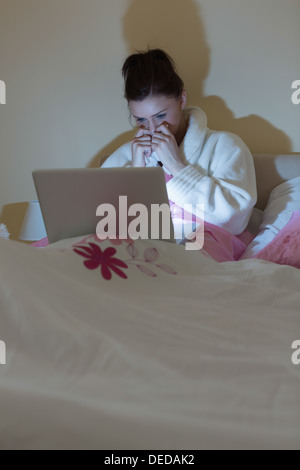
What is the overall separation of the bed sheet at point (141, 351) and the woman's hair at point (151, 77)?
936 mm

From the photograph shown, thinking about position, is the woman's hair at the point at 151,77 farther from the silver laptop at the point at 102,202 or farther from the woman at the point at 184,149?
the silver laptop at the point at 102,202

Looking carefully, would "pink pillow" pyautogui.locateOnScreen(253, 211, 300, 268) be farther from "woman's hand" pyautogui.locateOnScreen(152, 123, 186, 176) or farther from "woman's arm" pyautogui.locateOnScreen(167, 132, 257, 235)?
"woman's hand" pyautogui.locateOnScreen(152, 123, 186, 176)

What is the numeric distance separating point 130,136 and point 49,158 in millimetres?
420

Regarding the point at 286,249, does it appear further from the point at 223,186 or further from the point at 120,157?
the point at 120,157

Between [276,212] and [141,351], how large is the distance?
1.25 meters

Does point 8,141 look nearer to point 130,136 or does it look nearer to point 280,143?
point 130,136

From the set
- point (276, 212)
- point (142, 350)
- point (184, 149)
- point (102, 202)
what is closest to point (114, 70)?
point (184, 149)

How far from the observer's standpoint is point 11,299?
91 cm

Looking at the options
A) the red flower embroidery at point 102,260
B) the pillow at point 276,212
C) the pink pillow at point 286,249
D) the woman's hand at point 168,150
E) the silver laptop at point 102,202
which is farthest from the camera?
the woman's hand at point 168,150

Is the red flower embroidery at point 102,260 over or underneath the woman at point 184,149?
underneath

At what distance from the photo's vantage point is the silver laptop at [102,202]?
135 centimetres

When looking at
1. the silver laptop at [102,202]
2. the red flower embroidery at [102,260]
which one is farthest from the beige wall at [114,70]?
the red flower embroidery at [102,260]

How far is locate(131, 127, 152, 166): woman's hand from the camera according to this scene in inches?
80.7

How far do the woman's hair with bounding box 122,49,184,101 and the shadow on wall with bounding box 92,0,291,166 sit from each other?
0.18 m
